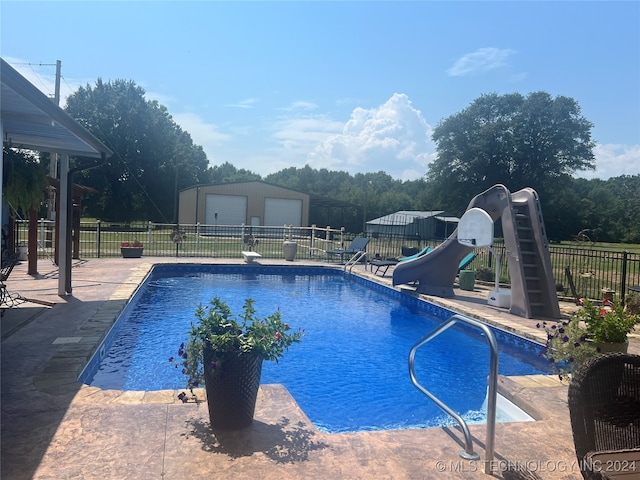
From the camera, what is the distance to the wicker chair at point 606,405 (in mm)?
2049

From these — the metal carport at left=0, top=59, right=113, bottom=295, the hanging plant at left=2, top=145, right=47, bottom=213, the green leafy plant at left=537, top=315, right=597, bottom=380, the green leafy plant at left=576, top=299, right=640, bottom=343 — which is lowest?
the green leafy plant at left=537, top=315, right=597, bottom=380

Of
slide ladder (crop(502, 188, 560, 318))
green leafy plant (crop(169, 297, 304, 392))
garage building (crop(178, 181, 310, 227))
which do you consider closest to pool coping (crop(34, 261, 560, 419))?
green leafy plant (crop(169, 297, 304, 392))

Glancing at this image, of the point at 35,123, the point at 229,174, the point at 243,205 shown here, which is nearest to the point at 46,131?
the point at 35,123

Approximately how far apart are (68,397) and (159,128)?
44.9 metres

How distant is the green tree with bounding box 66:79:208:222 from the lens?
134ft

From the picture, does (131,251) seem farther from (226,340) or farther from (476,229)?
(226,340)

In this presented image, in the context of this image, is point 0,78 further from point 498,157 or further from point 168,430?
point 498,157

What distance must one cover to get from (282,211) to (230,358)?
33869mm

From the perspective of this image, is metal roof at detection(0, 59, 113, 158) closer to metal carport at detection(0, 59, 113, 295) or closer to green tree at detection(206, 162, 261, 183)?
metal carport at detection(0, 59, 113, 295)

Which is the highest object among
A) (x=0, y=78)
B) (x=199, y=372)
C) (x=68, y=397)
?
(x=0, y=78)

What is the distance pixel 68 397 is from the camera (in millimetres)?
3559

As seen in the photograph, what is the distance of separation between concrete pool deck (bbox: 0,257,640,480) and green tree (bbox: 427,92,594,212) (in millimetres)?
42369

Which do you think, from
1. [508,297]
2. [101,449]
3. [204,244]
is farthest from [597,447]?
[204,244]

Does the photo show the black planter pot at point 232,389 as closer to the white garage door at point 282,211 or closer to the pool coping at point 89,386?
the pool coping at point 89,386
